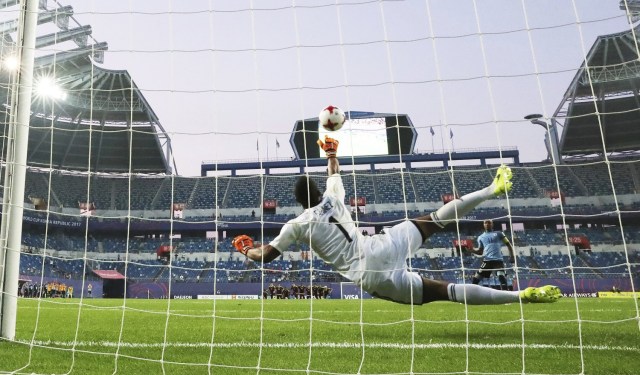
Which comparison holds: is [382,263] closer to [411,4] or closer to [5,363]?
[411,4]

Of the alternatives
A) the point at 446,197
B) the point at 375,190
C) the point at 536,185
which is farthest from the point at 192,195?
the point at 536,185

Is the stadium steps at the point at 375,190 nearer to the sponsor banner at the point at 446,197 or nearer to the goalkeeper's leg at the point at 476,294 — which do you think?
the sponsor banner at the point at 446,197

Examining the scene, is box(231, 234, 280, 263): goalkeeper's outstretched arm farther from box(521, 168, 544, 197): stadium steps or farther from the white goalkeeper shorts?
box(521, 168, 544, 197): stadium steps

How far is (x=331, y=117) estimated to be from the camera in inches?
203

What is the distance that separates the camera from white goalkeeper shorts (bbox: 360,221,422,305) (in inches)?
188

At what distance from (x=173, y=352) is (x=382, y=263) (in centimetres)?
213

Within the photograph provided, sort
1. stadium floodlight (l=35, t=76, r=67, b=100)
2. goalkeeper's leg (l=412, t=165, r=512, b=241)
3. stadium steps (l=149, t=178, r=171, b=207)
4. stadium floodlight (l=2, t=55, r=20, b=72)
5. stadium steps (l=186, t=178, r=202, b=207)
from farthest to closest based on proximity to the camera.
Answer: stadium steps (l=149, t=178, r=171, b=207) < stadium steps (l=186, t=178, r=202, b=207) < stadium floodlight (l=35, t=76, r=67, b=100) < stadium floodlight (l=2, t=55, r=20, b=72) < goalkeeper's leg (l=412, t=165, r=512, b=241)

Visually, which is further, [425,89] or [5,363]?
[425,89]

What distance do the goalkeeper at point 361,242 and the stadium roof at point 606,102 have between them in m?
22.4

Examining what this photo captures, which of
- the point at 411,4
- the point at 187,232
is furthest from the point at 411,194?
the point at 411,4

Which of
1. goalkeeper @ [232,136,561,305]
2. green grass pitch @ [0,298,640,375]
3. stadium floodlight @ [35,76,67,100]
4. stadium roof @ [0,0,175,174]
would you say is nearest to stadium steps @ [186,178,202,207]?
stadium roof @ [0,0,175,174]

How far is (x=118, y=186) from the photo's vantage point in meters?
34.4

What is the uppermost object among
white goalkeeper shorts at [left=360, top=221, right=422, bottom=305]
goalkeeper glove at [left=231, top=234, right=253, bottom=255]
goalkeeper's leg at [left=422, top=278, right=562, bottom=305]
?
goalkeeper glove at [left=231, top=234, right=253, bottom=255]

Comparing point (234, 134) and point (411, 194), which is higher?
point (411, 194)
